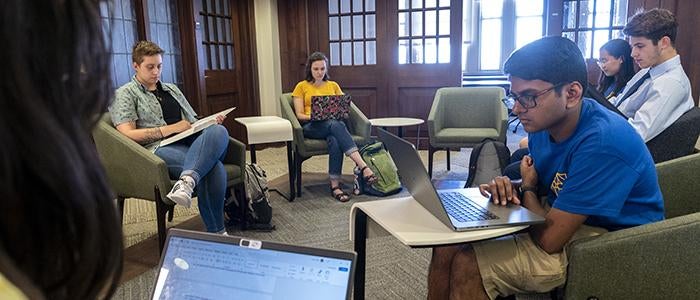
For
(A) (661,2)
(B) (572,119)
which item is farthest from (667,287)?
(A) (661,2)

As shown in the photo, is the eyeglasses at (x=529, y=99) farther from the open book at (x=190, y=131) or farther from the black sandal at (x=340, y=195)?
the black sandal at (x=340, y=195)

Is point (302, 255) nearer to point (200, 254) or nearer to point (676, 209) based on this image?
point (200, 254)

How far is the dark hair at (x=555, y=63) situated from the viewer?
1.50 meters

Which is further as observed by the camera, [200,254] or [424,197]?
[424,197]

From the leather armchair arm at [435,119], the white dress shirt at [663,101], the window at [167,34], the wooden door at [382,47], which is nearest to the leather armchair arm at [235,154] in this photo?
the leather armchair arm at [435,119]

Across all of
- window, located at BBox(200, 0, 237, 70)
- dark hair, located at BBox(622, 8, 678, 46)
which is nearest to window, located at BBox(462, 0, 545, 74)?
window, located at BBox(200, 0, 237, 70)

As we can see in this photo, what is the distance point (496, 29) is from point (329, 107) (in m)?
6.81

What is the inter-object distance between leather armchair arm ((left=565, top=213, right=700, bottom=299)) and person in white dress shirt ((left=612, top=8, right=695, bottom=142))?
4.15ft

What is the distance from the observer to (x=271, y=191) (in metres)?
3.79

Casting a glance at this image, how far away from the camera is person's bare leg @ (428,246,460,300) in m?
1.56

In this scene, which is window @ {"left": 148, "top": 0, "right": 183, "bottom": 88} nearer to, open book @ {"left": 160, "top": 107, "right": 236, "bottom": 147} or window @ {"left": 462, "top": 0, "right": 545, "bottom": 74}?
open book @ {"left": 160, "top": 107, "right": 236, "bottom": 147}

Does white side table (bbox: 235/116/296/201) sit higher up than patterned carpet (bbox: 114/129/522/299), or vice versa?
white side table (bbox: 235/116/296/201)

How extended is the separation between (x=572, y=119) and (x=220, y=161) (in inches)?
71.5

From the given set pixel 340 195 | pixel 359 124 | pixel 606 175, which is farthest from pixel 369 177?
pixel 606 175
